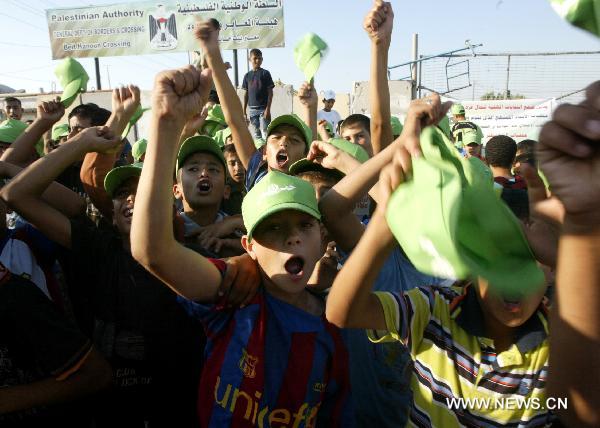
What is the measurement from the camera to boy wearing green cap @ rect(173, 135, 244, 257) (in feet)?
8.93

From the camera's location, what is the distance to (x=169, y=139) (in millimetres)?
1471

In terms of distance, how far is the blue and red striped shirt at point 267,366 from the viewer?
1651mm

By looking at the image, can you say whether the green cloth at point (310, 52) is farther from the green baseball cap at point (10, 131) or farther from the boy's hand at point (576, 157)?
the boy's hand at point (576, 157)

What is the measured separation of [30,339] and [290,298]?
88 cm

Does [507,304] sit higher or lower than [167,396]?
higher

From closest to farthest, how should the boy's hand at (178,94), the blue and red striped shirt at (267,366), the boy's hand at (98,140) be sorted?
1. the boy's hand at (178,94)
2. the blue and red striped shirt at (267,366)
3. the boy's hand at (98,140)

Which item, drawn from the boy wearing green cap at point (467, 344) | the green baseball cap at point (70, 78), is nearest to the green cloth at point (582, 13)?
the boy wearing green cap at point (467, 344)

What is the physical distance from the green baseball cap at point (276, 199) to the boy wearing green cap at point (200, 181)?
838 mm

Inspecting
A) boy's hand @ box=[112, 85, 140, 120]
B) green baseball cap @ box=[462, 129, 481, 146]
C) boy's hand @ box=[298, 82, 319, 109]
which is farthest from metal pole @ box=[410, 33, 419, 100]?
boy's hand @ box=[112, 85, 140, 120]

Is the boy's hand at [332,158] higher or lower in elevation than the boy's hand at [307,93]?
lower

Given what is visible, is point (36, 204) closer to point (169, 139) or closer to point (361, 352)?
point (169, 139)

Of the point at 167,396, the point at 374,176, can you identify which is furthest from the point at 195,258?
the point at 167,396

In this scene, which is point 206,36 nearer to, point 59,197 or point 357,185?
point 59,197

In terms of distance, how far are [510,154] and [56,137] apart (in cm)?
430
